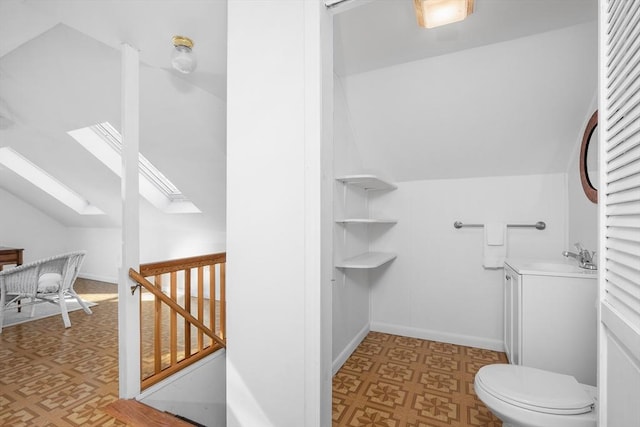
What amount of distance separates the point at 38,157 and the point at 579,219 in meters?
5.96

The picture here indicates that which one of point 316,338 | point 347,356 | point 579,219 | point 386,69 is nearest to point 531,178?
point 579,219

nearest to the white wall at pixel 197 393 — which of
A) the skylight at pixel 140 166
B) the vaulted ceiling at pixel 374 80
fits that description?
the vaulted ceiling at pixel 374 80

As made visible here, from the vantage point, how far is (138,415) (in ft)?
5.44

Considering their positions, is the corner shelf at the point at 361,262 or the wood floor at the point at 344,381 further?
the corner shelf at the point at 361,262

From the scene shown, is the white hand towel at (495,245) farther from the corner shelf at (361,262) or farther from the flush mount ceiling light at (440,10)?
the flush mount ceiling light at (440,10)

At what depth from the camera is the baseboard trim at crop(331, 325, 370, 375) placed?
2.25 metres

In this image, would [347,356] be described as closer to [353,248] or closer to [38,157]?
[353,248]

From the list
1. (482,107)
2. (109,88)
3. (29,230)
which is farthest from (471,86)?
(29,230)

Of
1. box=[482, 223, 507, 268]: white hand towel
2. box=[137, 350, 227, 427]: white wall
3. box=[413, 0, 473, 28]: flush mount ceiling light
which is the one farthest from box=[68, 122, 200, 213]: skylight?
box=[482, 223, 507, 268]: white hand towel

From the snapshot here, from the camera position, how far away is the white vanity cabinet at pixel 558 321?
1790 mm

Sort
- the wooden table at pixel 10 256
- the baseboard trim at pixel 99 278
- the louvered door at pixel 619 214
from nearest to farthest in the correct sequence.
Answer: the louvered door at pixel 619 214, the wooden table at pixel 10 256, the baseboard trim at pixel 99 278

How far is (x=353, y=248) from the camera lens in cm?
266

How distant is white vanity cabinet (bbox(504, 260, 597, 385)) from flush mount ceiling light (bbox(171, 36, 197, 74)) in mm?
2476

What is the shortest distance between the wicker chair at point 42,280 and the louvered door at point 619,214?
13.6ft
